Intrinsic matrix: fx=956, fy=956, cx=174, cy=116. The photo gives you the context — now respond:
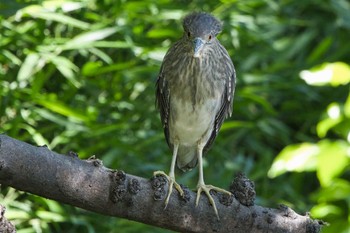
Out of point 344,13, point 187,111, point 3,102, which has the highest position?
point 344,13

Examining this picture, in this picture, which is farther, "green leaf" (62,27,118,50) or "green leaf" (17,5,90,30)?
"green leaf" (62,27,118,50)

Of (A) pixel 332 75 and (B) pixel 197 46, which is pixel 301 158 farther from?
(B) pixel 197 46

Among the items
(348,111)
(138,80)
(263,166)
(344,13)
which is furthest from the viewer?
(344,13)

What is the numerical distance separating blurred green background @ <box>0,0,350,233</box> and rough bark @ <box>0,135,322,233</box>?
3.58 ft

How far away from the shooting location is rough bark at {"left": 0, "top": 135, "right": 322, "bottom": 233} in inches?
87.8

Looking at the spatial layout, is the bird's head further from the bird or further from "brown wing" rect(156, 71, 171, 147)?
"brown wing" rect(156, 71, 171, 147)

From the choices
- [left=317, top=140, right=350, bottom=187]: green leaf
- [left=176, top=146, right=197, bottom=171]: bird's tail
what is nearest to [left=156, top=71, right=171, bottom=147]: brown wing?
[left=176, top=146, right=197, bottom=171]: bird's tail

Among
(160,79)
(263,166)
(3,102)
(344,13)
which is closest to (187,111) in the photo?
(160,79)

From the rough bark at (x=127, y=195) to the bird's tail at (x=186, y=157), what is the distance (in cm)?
86

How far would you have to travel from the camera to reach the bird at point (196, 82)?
310 cm

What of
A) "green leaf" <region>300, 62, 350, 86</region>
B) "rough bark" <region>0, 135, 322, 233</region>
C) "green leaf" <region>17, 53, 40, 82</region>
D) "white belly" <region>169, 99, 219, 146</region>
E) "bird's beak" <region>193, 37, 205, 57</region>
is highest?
"green leaf" <region>17, 53, 40, 82</region>

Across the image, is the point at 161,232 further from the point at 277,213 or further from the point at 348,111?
the point at 348,111

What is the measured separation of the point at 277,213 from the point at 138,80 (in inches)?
84.0

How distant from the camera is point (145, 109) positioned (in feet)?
15.1
